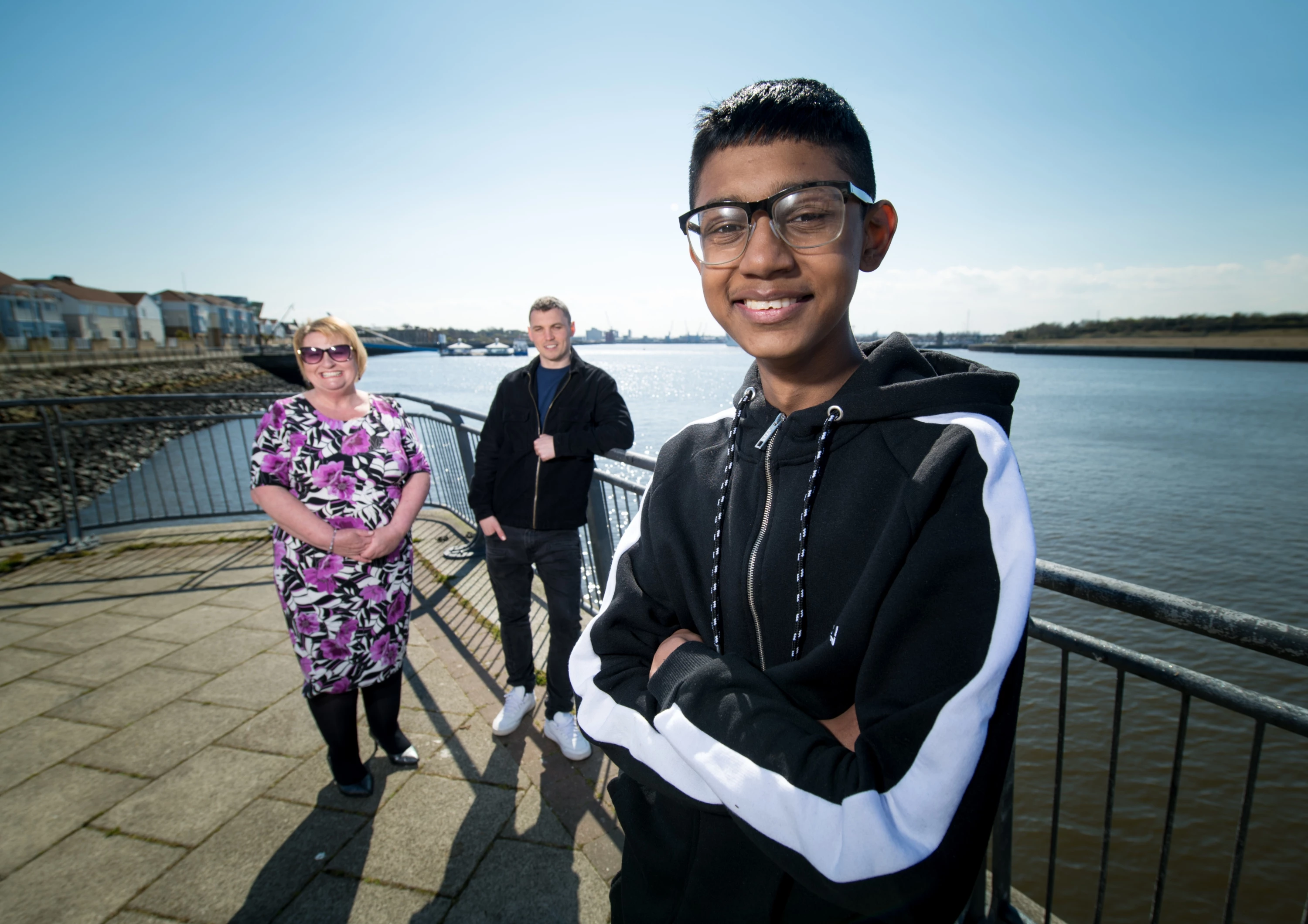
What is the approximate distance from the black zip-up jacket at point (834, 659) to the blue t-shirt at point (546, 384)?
2160mm

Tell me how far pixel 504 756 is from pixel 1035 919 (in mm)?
2243

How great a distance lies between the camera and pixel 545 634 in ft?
14.3

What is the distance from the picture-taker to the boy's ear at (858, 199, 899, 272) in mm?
1138

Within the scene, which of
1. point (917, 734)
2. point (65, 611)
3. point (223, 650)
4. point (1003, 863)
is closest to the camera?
point (917, 734)

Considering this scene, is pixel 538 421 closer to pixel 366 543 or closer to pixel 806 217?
pixel 366 543

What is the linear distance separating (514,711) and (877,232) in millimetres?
2956

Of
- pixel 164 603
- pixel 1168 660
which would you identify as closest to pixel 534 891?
pixel 164 603

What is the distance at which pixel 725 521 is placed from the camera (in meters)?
1.20

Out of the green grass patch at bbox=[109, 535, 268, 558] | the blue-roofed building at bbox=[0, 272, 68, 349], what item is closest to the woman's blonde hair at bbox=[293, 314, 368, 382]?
the green grass patch at bbox=[109, 535, 268, 558]

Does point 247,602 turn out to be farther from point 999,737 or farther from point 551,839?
point 999,737

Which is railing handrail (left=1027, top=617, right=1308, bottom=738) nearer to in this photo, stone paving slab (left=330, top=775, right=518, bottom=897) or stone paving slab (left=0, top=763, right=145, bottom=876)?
stone paving slab (left=330, top=775, right=518, bottom=897)

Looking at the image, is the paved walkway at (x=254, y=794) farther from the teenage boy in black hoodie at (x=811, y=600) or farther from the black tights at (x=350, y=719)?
the teenage boy in black hoodie at (x=811, y=600)

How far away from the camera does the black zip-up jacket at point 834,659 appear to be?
814 mm

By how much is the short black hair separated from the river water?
18.4ft
